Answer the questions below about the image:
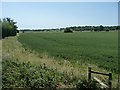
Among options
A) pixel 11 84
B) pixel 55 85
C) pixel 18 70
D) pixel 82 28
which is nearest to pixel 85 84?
pixel 55 85

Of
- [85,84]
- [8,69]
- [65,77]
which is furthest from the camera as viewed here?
[8,69]

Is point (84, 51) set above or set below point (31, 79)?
below

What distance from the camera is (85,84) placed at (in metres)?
10.0

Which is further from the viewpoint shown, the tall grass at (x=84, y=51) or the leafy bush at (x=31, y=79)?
the tall grass at (x=84, y=51)

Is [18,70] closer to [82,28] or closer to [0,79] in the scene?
[0,79]

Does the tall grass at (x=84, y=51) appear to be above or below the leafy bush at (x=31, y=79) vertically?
below

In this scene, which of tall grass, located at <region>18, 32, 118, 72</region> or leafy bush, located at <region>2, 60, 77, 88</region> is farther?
tall grass, located at <region>18, 32, 118, 72</region>

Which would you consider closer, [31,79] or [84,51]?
[31,79]

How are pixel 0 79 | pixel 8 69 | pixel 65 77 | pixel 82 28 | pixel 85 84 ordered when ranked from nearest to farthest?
pixel 85 84
pixel 0 79
pixel 65 77
pixel 8 69
pixel 82 28

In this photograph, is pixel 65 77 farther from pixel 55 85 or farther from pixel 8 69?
pixel 8 69

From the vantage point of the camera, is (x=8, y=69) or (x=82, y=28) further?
(x=82, y=28)

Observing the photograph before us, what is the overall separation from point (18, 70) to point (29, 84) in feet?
7.95

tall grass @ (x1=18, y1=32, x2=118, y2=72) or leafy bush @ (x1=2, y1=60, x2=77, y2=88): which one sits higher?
leafy bush @ (x1=2, y1=60, x2=77, y2=88)

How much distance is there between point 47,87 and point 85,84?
4.26 ft
